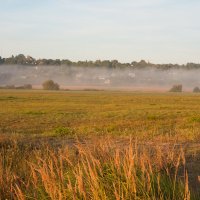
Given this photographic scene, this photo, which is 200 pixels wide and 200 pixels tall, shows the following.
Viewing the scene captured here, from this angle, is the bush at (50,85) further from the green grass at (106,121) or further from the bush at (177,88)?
the green grass at (106,121)

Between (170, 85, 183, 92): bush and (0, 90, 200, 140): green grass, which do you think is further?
(170, 85, 183, 92): bush

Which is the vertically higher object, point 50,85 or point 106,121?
point 106,121

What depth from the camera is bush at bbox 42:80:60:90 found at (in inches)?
4734

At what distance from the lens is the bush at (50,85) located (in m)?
120

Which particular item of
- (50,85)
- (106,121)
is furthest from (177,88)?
(106,121)

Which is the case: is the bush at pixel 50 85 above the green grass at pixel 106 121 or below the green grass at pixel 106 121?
below

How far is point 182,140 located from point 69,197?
28.4 feet

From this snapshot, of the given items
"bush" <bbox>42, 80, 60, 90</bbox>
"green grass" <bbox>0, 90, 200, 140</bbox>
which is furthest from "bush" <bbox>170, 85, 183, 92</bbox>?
"green grass" <bbox>0, 90, 200, 140</bbox>

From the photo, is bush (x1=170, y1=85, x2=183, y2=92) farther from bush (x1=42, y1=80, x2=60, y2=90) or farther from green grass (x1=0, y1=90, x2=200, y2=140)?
green grass (x1=0, y1=90, x2=200, y2=140)

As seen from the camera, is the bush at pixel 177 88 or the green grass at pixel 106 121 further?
the bush at pixel 177 88

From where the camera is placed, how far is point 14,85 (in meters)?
128

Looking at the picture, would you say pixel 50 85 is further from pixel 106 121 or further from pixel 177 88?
pixel 106 121

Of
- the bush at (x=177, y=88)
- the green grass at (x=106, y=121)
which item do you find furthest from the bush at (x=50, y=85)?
the green grass at (x=106, y=121)

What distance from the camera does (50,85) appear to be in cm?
12025
